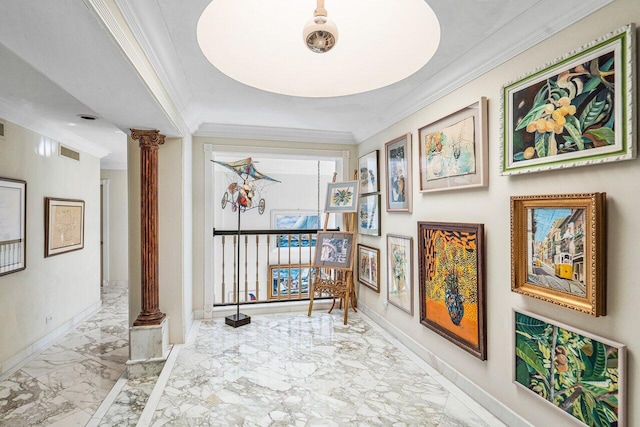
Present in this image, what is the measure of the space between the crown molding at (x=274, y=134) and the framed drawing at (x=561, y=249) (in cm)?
276

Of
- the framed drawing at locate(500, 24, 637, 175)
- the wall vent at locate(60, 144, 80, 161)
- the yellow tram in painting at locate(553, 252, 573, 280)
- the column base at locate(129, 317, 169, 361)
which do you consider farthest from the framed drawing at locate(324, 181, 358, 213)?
the wall vent at locate(60, 144, 80, 161)

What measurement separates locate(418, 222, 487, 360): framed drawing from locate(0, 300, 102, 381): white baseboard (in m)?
3.73

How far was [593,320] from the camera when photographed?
151 centimetres

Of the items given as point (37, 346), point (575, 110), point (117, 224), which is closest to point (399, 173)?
point (575, 110)

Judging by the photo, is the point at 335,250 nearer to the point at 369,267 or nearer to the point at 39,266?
the point at 369,267

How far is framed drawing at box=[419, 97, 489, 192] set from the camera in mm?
2168

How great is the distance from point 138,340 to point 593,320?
10.4ft

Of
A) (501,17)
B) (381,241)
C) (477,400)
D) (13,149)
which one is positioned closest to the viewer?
(501,17)

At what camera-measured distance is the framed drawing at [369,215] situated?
3.80 meters

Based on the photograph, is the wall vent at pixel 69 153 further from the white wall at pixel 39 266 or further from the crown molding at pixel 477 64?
the crown molding at pixel 477 64

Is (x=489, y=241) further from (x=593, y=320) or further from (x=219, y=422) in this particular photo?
(x=219, y=422)

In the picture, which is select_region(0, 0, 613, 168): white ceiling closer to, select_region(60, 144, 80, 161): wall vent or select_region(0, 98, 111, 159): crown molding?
select_region(0, 98, 111, 159): crown molding

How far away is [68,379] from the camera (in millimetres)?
2850

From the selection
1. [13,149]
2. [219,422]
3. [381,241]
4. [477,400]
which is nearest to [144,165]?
[13,149]
